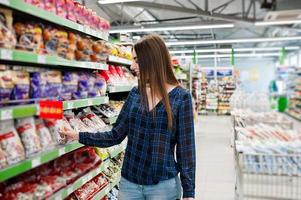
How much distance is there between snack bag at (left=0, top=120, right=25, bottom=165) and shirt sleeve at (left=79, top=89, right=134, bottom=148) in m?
0.53

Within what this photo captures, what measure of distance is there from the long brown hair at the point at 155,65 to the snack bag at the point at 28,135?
0.71 meters

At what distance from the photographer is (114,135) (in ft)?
7.69

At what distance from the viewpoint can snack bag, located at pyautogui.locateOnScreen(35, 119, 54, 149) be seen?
2164mm

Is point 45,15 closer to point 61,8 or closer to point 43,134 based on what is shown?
point 61,8

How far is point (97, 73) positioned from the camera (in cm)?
343

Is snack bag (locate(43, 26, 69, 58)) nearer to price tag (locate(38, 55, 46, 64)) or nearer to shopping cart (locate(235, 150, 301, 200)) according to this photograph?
price tag (locate(38, 55, 46, 64))

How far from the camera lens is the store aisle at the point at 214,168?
5.16 metres

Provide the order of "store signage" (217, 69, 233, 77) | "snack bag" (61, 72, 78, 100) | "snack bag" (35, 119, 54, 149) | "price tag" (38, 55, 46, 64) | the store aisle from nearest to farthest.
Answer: "price tag" (38, 55, 46, 64), "snack bag" (35, 119, 54, 149), "snack bag" (61, 72, 78, 100), the store aisle, "store signage" (217, 69, 233, 77)

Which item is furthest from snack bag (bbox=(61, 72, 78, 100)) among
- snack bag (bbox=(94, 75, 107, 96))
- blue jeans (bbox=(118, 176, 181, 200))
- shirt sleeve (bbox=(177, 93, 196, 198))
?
shirt sleeve (bbox=(177, 93, 196, 198))

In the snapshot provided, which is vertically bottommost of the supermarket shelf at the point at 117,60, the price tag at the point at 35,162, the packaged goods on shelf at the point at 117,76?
the price tag at the point at 35,162

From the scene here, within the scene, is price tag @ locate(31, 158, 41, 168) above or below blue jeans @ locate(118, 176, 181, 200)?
above

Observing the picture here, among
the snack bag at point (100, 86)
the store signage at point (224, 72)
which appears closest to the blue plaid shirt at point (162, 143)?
the snack bag at point (100, 86)

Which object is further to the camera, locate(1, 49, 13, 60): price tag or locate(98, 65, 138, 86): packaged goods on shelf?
locate(98, 65, 138, 86): packaged goods on shelf

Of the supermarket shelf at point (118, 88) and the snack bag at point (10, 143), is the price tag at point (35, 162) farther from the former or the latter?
the supermarket shelf at point (118, 88)
